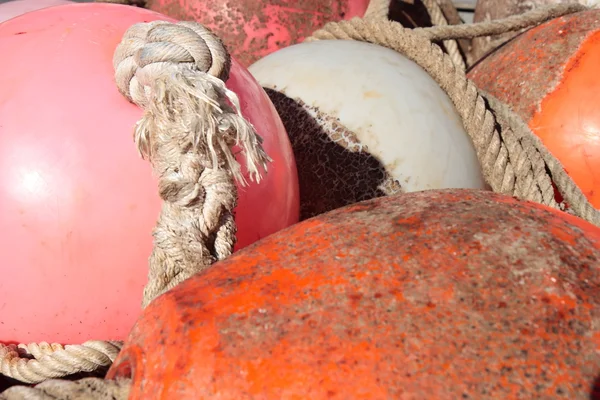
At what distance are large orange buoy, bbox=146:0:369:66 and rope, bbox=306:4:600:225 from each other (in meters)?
0.27

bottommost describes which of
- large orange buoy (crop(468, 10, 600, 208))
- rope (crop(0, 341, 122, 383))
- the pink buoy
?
rope (crop(0, 341, 122, 383))

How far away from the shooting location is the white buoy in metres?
1.71

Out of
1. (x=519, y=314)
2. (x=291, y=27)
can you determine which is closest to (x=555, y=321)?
(x=519, y=314)

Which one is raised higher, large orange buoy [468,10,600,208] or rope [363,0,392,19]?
rope [363,0,392,19]

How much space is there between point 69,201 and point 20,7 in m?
1.00

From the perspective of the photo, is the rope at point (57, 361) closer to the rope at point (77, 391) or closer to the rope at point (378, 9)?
the rope at point (77, 391)

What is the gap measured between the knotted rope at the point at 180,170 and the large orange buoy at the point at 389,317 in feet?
0.30

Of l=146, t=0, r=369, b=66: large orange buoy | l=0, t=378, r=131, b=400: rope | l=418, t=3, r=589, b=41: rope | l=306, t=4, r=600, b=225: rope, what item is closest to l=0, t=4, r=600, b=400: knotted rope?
l=0, t=378, r=131, b=400: rope

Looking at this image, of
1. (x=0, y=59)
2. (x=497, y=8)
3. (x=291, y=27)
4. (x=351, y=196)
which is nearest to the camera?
(x=0, y=59)

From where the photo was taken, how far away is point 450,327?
2.79 feet

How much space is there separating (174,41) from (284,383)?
651 mm

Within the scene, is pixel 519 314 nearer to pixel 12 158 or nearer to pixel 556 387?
pixel 556 387

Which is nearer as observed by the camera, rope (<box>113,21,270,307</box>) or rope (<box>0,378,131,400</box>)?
rope (<box>0,378,131,400</box>)

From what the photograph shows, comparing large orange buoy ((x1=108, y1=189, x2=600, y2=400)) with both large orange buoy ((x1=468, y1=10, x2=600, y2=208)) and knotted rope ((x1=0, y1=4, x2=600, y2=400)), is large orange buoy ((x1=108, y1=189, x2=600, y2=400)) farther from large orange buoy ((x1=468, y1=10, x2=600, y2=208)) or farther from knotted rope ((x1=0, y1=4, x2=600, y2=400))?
large orange buoy ((x1=468, y1=10, x2=600, y2=208))
